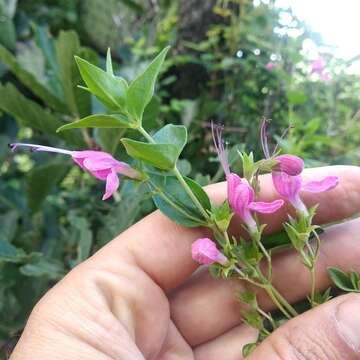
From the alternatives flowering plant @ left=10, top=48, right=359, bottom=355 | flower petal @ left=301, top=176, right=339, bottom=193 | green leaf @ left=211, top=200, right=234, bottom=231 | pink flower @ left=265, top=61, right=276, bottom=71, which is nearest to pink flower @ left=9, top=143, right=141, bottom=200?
flowering plant @ left=10, top=48, right=359, bottom=355

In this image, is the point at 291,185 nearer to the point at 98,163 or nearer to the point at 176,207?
the point at 176,207

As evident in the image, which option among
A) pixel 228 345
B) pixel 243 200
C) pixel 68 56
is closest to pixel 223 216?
pixel 243 200

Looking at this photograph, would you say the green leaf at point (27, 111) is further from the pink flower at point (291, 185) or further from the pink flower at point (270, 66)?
the pink flower at point (270, 66)

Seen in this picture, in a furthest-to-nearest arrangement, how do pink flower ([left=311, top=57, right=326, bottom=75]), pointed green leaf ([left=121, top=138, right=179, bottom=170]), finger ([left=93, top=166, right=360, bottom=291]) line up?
pink flower ([left=311, top=57, right=326, bottom=75]) → finger ([left=93, top=166, right=360, bottom=291]) → pointed green leaf ([left=121, top=138, right=179, bottom=170])

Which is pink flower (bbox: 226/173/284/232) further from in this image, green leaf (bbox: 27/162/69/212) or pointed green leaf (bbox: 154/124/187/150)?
green leaf (bbox: 27/162/69/212)

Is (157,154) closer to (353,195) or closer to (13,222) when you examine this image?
(353,195)

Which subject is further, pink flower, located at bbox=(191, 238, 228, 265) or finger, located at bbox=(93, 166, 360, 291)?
finger, located at bbox=(93, 166, 360, 291)
